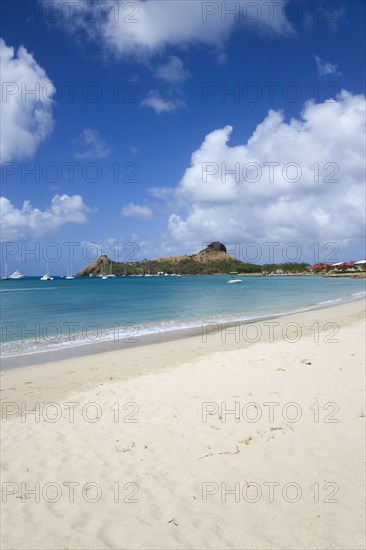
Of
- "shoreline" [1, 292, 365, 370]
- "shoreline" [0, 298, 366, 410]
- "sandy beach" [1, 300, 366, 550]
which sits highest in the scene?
"sandy beach" [1, 300, 366, 550]

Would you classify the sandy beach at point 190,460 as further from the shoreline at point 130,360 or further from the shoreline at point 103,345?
the shoreline at point 103,345

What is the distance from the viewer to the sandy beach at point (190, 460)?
3998 millimetres

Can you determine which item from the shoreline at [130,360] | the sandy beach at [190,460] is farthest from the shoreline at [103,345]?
the sandy beach at [190,460]

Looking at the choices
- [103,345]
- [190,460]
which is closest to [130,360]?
[103,345]

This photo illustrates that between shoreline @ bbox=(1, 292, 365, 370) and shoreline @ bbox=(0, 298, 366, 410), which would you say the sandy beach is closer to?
shoreline @ bbox=(0, 298, 366, 410)

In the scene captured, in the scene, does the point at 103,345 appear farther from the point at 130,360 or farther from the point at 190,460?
the point at 190,460

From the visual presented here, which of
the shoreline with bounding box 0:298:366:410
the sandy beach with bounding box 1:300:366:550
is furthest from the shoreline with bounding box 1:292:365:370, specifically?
the sandy beach with bounding box 1:300:366:550

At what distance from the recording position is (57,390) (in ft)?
31.6

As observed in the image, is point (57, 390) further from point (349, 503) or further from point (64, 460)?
point (349, 503)

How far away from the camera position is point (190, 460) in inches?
212

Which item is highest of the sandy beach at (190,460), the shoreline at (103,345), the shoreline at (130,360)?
the sandy beach at (190,460)

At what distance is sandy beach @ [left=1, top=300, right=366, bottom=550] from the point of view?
13.1 ft

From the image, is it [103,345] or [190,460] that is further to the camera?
[103,345]

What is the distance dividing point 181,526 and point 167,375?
630cm
